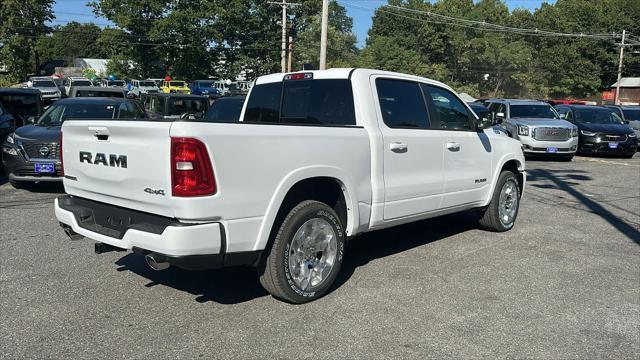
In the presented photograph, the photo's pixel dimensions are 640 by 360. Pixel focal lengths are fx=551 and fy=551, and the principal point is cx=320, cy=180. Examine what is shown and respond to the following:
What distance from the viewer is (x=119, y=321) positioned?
13.3ft

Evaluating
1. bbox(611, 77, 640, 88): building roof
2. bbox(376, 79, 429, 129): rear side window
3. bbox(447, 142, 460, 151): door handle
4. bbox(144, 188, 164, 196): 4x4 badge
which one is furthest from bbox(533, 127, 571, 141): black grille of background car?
bbox(611, 77, 640, 88): building roof

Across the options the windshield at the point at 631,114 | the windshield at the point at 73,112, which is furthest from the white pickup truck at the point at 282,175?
the windshield at the point at 631,114

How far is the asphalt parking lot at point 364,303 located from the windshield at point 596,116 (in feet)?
41.7

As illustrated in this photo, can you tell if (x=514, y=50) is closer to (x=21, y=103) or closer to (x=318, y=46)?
(x=318, y=46)

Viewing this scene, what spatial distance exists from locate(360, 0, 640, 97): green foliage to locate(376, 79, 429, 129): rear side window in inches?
2594

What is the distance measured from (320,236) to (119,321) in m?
1.66

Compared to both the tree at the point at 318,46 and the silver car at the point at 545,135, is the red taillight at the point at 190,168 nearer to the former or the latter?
the silver car at the point at 545,135

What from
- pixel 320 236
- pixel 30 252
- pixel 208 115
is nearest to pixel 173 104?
pixel 208 115

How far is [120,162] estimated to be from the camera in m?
3.99

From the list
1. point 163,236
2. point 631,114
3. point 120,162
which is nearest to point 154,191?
point 163,236

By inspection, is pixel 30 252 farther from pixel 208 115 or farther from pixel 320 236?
pixel 208 115

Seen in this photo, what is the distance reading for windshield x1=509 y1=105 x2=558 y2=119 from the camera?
1717 centimetres

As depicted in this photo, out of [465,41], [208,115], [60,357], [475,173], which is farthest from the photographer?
[465,41]

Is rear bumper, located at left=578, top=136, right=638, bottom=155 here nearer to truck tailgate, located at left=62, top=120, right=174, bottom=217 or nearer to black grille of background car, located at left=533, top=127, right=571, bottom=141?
black grille of background car, located at left=533, top=127, right=571, bottom=141
